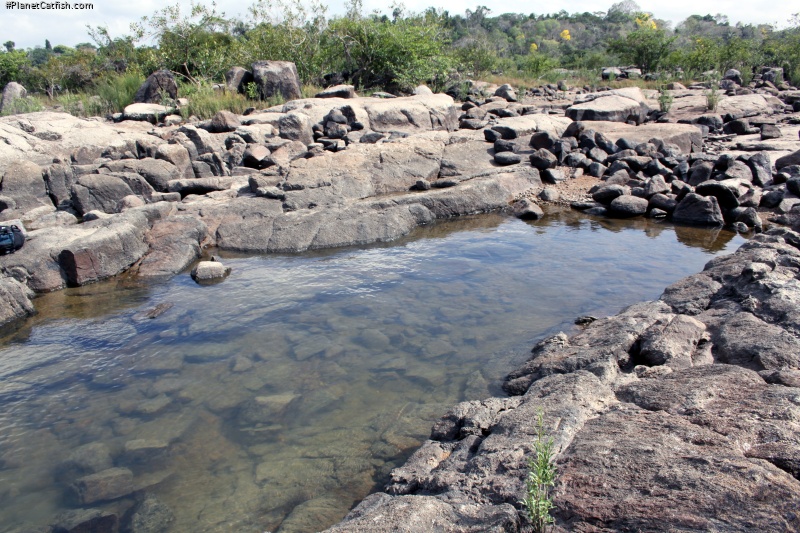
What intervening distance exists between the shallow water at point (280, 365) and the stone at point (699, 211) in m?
1.11

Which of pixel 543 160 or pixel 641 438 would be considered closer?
pixel 641 438

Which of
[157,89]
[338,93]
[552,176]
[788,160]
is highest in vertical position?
[157,89]

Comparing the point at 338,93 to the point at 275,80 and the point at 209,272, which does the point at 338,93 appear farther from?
the point at 209,272

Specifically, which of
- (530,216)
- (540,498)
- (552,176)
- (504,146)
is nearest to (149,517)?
(540,498)

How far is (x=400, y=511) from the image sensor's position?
2.21m

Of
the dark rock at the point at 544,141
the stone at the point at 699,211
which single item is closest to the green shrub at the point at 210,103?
the dark rock at the point at 544,141

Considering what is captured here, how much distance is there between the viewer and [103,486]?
3.29m

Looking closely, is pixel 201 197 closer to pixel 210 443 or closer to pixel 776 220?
pixel 210 443

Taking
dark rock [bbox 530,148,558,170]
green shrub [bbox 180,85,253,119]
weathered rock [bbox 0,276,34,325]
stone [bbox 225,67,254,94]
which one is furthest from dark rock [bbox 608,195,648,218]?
stone [bbox 225,67,254,94]

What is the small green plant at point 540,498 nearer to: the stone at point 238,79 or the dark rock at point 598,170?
the dark rock at point 598,170

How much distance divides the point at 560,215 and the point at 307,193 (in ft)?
14.0

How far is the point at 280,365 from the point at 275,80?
43.8 feet

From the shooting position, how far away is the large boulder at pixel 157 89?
15844 millimetres

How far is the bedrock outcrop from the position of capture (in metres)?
1.97
